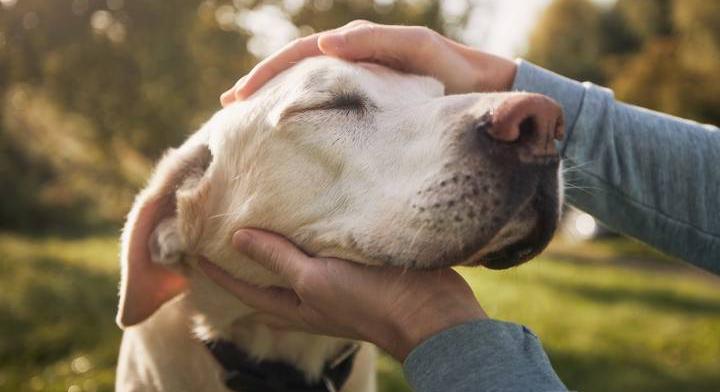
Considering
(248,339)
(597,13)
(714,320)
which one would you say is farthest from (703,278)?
(597,13)

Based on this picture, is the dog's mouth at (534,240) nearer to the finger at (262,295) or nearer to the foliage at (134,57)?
the finger at (262,295)

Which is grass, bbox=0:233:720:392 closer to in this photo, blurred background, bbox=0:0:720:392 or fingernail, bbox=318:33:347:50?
blurred background, bbox=0:0:720:392

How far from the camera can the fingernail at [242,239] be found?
2.25m

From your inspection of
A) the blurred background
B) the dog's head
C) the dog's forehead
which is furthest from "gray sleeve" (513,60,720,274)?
the blurred background

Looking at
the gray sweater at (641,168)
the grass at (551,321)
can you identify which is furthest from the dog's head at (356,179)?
the grass at (551,321)

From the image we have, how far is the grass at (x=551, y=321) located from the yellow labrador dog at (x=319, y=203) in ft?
3.41

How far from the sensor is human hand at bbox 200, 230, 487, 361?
1.93 m

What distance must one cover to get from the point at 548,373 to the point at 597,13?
98.2ft

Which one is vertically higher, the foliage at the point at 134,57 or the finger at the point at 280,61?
the finger at the point at 280,61

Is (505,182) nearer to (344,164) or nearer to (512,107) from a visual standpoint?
(512,107)

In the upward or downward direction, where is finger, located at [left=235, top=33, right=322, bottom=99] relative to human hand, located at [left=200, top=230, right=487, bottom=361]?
upward

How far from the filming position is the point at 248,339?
2631 millimetres

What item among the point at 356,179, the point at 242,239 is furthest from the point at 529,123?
the point at 242,239

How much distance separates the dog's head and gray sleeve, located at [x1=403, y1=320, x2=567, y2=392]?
9.2 inches
